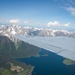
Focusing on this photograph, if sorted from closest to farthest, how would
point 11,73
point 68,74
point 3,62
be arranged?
point 68,74 < point 11,73 < point 3,62

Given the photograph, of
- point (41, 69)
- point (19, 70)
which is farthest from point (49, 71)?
point (19, 70)

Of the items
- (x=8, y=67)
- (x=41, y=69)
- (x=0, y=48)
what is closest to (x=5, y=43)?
(x=0, y=48)

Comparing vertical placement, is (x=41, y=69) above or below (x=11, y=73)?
above

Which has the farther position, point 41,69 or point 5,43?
point 5,43

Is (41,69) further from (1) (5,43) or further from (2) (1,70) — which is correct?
(1) (5,43)

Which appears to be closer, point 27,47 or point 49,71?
point 49,71

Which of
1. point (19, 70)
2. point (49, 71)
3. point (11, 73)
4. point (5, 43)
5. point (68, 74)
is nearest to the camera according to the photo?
point (68, 74)

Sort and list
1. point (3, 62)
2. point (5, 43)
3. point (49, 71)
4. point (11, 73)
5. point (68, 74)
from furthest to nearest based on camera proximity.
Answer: point (5, 43), point (3, 62), point (11, 73), point (49, 71), point (68, 74)

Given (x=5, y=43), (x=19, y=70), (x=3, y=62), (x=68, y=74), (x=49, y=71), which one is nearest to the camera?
(x=68, y=74)

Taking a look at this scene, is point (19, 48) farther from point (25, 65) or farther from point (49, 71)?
point (49, 71)
